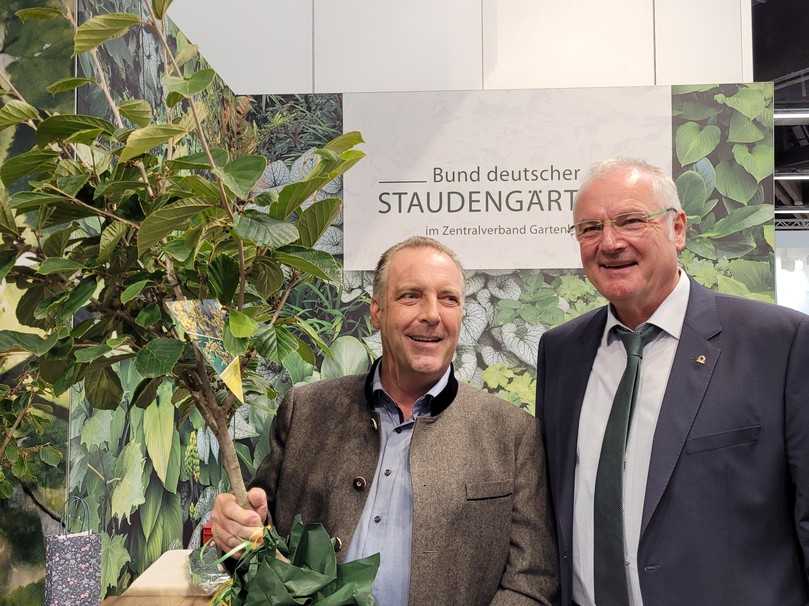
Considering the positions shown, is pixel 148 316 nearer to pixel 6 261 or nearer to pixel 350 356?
pixel 6 261

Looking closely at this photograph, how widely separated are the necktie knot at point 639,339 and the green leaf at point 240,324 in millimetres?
1065

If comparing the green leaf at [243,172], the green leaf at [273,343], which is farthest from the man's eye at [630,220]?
the green leaf at [243,172]

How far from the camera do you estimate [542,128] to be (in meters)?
4.14

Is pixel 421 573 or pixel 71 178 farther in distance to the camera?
pixel 421 573

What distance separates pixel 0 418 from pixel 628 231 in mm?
1485

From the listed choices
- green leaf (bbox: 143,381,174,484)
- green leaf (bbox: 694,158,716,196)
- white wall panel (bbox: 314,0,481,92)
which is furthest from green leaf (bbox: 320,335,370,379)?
green leaf (bbox: 694,158,716,196)

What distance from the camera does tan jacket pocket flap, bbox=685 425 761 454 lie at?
181cm

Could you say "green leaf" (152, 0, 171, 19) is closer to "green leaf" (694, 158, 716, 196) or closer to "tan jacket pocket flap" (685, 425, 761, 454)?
"tan jacket pocket flap" (685, 425, 761, 454)

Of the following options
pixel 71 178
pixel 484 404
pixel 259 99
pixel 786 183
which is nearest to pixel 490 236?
pixel 259 99

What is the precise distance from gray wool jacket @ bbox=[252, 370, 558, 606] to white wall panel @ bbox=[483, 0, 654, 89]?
2768mm

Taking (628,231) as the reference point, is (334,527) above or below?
below

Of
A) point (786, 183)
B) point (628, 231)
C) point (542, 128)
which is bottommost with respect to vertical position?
point (628, 231)

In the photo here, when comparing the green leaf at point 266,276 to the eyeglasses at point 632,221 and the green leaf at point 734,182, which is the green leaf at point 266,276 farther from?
the green leaf at point 734,182

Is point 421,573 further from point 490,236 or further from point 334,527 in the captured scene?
point 490,236
